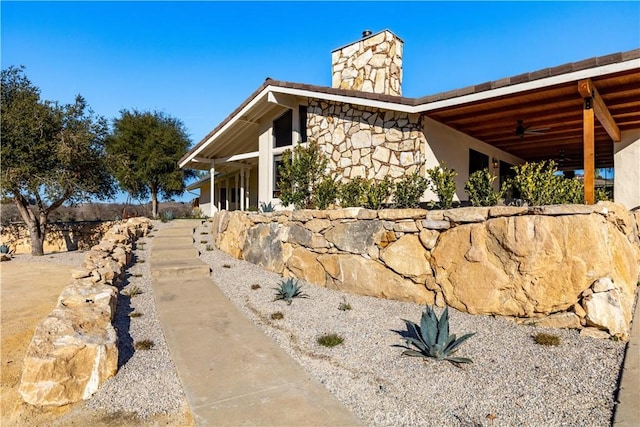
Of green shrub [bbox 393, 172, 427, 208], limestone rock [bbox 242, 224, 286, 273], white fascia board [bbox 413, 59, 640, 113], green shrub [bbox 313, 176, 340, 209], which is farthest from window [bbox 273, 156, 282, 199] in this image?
green shrub [bbox 393, 172, 427, 208]

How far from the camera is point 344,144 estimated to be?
10.5 m

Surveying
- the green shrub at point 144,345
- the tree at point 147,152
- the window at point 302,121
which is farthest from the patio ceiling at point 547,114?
the tree at point 147,152

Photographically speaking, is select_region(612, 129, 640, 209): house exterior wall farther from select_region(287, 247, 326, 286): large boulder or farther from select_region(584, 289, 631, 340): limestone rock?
select_region(287, 247, 326, 286): large boulder

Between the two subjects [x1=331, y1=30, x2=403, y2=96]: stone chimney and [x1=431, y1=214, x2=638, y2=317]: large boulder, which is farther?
[x1=331, y1=30, x2=403, y2=96]: stone chimney

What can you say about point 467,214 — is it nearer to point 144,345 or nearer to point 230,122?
point 144,345

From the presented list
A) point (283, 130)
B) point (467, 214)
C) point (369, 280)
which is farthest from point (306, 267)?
point (283, 130)

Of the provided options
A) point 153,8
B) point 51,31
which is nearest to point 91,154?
point 51,31

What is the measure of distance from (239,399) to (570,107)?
9284 mm

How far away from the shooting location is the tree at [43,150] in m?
13.6

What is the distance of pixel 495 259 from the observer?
5383 millimetres

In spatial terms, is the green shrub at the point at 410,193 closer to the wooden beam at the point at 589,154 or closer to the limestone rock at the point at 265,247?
the wooden beam at the point at 589,154

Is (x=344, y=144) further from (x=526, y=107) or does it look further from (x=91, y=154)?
Result: (x=91, y=154)

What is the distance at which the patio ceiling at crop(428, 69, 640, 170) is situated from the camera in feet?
22.8

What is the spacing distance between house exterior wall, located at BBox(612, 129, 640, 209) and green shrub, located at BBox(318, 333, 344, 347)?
1016 cm
